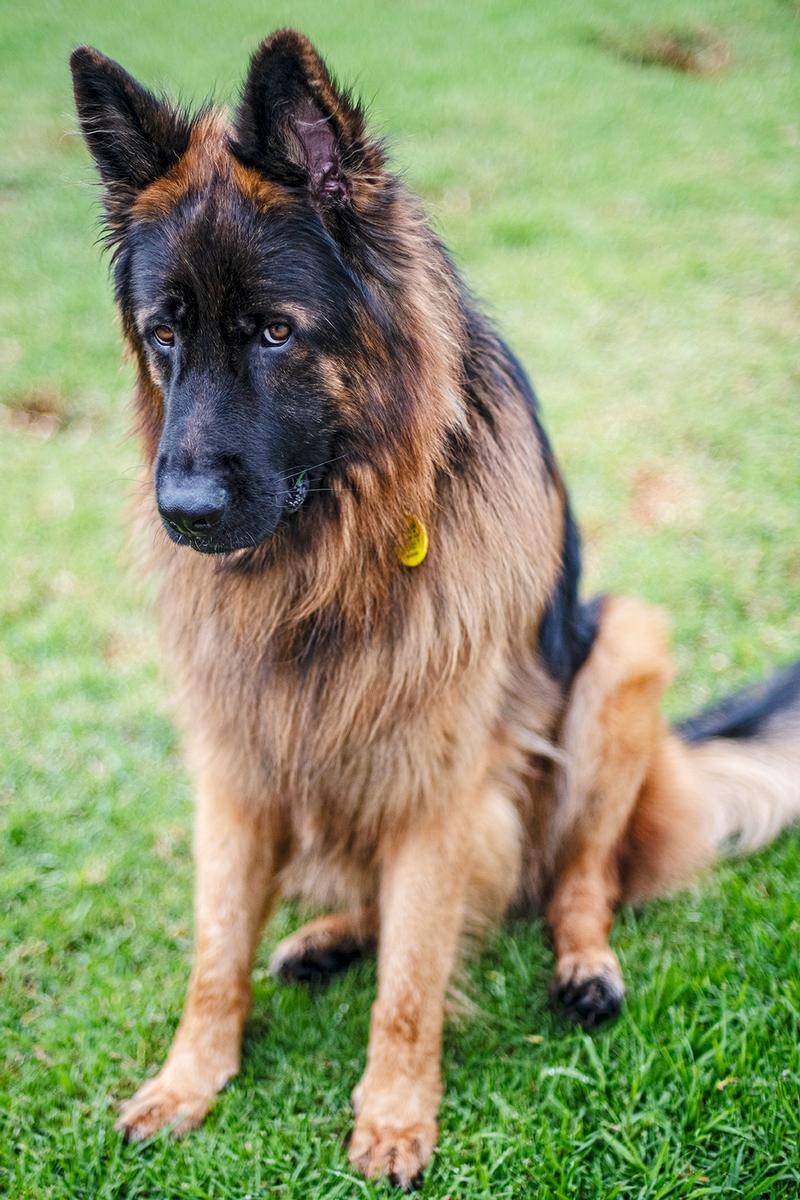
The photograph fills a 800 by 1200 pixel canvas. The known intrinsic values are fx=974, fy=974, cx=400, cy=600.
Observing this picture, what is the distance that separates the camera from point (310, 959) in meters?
3.13

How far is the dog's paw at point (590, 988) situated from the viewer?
2.86 m

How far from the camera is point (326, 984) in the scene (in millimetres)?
3143

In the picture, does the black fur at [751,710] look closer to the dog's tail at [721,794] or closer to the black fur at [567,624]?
the dog's tail at [721,794]

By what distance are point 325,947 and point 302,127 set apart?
7.86ft

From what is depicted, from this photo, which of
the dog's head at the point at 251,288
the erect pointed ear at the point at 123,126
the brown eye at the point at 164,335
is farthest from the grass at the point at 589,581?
the brown eye at the point at 164,335

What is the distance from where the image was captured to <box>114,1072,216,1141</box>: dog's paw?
261cm

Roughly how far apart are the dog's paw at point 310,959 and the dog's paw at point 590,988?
685mm

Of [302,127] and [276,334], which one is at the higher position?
[302,127]

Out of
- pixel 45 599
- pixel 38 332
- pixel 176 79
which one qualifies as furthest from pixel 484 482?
pixel 176 79

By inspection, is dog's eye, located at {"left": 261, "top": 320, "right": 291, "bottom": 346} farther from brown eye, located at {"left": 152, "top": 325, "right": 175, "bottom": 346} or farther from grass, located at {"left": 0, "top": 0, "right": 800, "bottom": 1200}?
grass, located at {"left": 0, "top": 0, "right": 800, "bottom": 1200}

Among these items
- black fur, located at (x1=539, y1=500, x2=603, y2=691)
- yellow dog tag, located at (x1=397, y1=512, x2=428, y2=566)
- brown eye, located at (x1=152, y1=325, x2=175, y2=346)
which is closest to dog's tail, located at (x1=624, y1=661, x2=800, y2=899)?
black fur, located at (x1=539, y1=500, x2=603, y2=691)

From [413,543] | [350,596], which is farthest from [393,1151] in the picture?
[413,543]

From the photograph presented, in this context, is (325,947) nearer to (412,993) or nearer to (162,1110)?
(412,993)

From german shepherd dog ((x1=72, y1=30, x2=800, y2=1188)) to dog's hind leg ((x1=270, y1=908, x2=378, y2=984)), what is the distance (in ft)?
0.03
